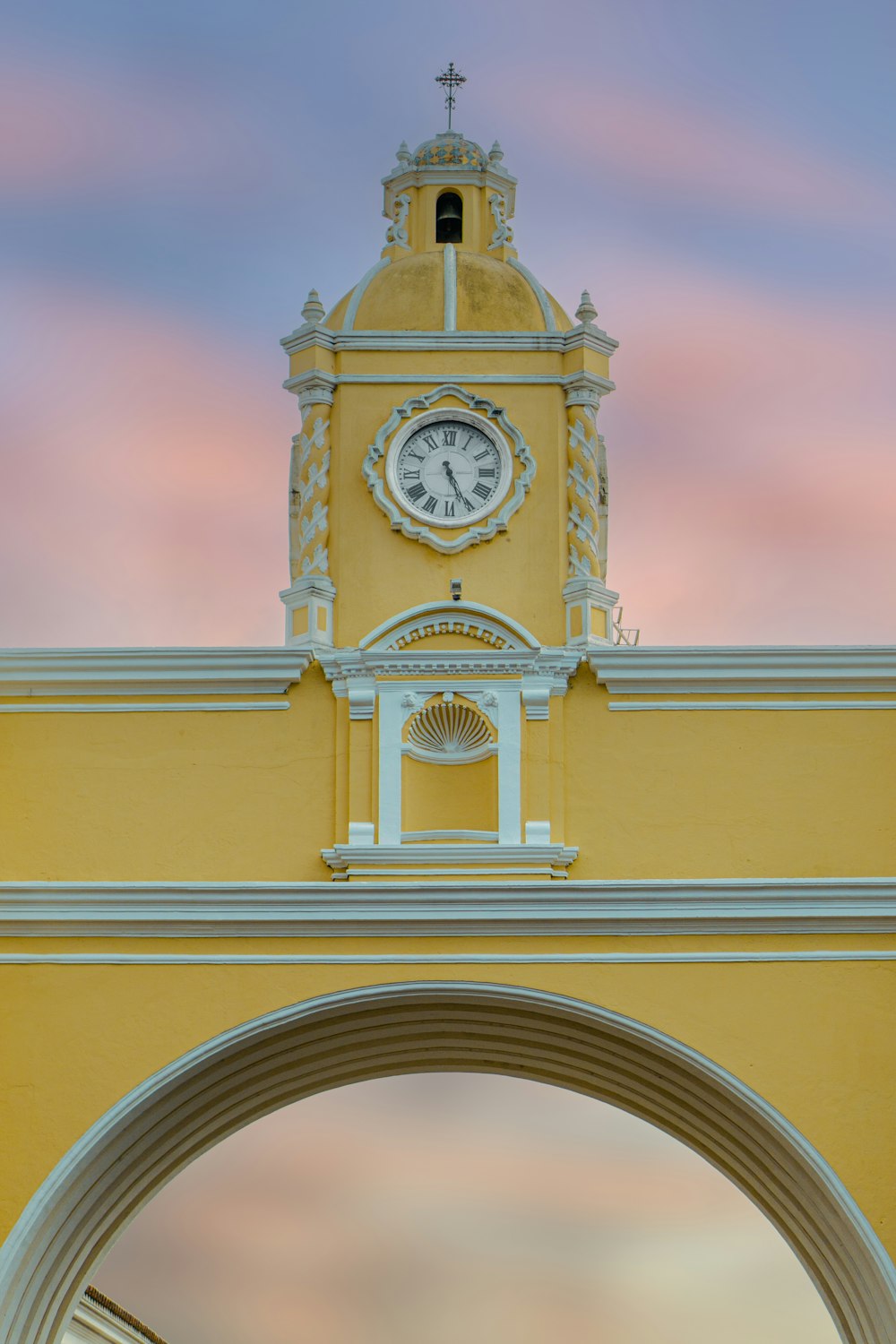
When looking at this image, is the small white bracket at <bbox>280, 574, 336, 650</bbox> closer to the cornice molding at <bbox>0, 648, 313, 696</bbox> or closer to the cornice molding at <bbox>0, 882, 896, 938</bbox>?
the cornice molding at <bbox>0, 648, 313, 696</bbox>

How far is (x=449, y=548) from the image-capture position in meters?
14.6

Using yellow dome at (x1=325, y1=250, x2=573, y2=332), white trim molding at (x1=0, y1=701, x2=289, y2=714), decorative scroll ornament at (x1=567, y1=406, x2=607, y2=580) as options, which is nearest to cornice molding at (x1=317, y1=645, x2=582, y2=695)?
white trim molding at (x1=0, y1=701, x2=289, y2=714)

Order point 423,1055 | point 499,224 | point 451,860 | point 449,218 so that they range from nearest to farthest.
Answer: point 451,860, point 423,1055, point 499,224, point 449,218

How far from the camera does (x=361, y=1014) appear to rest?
1378 cm

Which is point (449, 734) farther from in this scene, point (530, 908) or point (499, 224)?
point (499, 224)

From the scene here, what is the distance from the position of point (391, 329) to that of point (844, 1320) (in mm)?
6366

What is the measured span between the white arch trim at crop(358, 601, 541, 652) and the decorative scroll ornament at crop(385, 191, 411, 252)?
270 cm

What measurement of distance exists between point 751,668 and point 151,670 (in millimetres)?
3444

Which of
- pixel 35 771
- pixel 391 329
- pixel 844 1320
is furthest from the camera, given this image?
pixel 391 329

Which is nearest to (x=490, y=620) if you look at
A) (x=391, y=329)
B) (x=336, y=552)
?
(x=336, y=552)

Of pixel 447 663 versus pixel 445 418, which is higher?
pixel 445 418

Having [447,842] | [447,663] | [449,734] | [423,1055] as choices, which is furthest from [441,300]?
[423,1055]

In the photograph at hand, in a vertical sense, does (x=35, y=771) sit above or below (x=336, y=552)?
below

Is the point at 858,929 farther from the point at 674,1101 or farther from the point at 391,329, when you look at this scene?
the point at 391,329
